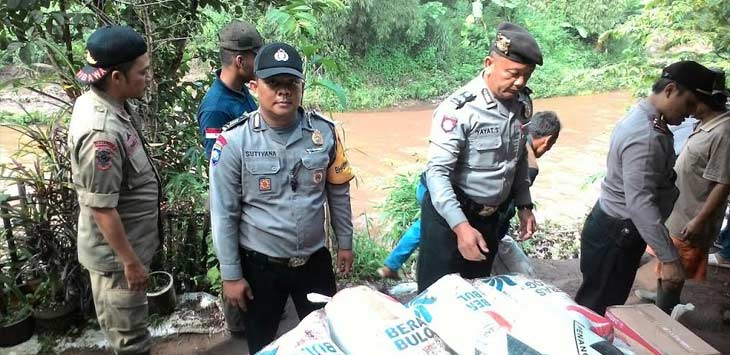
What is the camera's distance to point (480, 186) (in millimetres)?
2018

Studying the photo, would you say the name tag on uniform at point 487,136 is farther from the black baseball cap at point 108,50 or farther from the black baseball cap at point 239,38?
the black baseball cap at point 108,50

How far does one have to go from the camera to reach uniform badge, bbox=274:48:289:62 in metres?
1.64

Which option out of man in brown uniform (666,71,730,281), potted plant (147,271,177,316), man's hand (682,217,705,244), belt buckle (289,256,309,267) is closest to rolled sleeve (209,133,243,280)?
belt buckle (289,256,309,267)

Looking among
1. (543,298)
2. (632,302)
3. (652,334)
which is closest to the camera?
(543,298)

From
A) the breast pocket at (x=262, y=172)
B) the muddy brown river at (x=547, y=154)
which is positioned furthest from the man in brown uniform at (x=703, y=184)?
the muddy brown river at (x=547, y=154)

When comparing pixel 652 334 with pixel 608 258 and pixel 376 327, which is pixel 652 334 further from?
pixel 376 327

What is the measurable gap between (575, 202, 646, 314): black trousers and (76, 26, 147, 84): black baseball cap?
189cm

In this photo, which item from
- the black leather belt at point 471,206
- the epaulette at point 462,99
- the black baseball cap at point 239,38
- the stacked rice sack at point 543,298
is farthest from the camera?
the black baseball cap at point 239,38

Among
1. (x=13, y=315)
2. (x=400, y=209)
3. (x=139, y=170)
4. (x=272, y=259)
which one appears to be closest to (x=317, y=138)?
(x=272, y=259)

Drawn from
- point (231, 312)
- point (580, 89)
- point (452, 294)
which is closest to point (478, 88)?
point (452, 294)

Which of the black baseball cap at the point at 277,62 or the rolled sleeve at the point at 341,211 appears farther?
the rolled sleeve at the point at 341,211

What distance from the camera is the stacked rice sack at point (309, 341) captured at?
43.8 inches

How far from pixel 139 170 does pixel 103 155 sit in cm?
17

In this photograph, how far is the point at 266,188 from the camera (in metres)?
1.71
